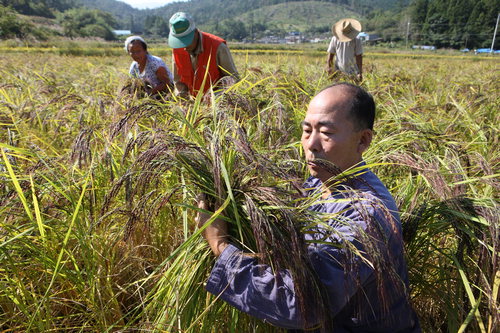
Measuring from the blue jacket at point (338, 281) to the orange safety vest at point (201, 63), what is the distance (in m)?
2.68

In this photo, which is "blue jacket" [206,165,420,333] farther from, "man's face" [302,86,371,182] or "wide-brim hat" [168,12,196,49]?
"wide-brim hat" [168,12,196,49]

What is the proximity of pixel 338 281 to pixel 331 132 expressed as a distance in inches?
21.5

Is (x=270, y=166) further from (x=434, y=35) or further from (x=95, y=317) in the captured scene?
(x=434, y=35)

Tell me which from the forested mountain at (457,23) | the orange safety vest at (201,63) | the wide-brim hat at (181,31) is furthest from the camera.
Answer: the forested mountain at (457,23)

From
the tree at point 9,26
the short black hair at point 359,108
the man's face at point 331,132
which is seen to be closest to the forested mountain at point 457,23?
the tree at point 9,26

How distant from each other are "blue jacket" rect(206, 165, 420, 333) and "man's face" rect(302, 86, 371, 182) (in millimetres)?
190

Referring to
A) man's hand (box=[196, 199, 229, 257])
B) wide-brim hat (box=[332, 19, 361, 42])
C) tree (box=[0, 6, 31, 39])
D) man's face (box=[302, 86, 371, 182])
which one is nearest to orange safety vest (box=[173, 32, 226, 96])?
man's face (box=[302, 86, 371, 182])

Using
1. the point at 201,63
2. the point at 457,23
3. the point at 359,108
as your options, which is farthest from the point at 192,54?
the point at 457,23

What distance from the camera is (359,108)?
1285 millimetres

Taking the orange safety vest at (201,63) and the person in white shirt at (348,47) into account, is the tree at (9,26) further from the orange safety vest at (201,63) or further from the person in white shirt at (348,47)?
the orange safety vest at (201,63)

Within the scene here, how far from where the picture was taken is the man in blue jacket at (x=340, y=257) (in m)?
1.00

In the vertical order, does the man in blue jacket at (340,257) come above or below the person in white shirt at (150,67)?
below

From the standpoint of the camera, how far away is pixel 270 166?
1152 mm

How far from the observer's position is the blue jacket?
3.34 feet
